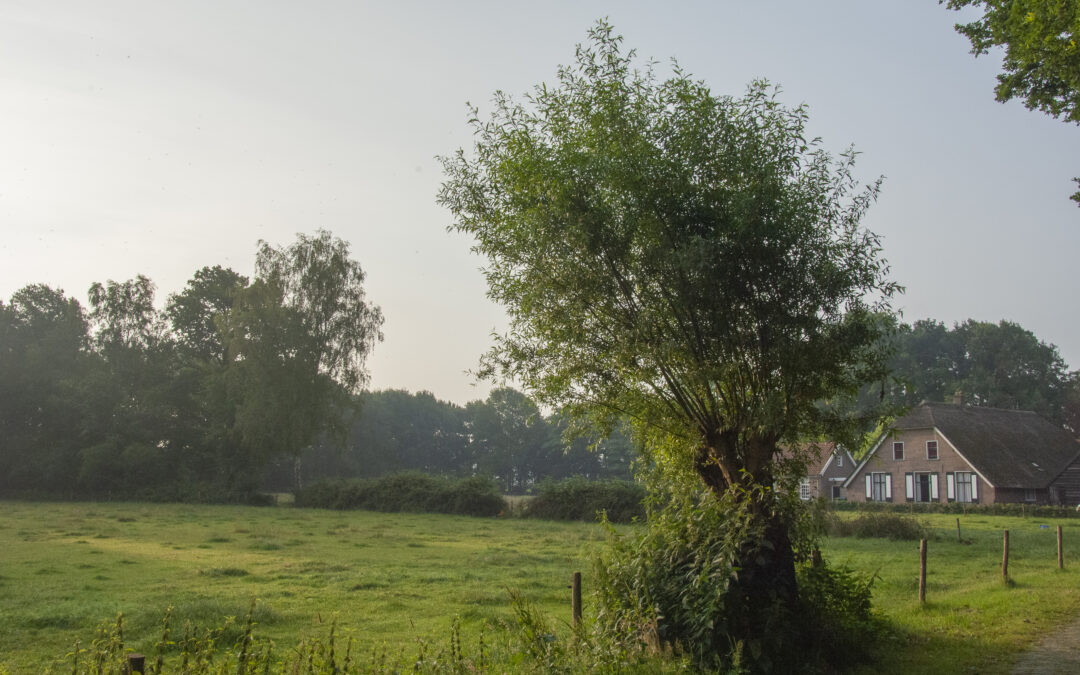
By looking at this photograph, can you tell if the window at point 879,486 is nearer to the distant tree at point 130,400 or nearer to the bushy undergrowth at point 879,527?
the bushy undergrowth at point 879,527

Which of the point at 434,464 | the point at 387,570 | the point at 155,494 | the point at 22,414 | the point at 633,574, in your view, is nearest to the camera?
the point at 633,574

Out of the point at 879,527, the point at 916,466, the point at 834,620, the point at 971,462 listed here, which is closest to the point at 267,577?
the point at 834,620

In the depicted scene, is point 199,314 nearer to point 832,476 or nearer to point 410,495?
point 410,495

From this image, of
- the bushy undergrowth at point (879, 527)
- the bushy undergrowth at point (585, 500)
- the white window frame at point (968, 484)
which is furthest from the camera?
the white window frame at point (968, 484)

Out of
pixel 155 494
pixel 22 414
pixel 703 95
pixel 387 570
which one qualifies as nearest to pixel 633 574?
pixel 703 95

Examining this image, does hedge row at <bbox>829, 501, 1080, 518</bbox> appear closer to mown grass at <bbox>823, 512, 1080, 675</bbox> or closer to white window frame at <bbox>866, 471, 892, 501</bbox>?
white window frame at <bbox>866, 471, 892, 501</bbox>

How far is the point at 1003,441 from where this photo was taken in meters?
59.0

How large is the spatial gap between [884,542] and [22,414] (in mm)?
61283

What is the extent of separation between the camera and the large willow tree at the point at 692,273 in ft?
33.5

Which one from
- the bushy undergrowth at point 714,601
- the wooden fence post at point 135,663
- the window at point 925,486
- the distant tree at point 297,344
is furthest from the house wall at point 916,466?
the wooden fence post at point 135,663

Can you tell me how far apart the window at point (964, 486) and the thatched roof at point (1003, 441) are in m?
1.17

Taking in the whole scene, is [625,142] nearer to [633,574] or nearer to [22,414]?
[633,574]

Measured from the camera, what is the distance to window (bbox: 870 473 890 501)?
60391 millimetres

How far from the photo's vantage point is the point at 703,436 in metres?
11.1
